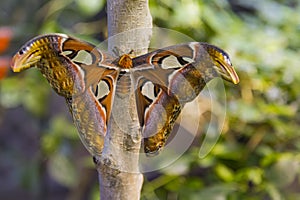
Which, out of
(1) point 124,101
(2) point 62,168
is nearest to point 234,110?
(2) point 62,168

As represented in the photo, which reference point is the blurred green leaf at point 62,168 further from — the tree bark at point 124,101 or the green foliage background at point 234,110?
the tree bark at point 124,101

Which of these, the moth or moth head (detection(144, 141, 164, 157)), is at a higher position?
the moth

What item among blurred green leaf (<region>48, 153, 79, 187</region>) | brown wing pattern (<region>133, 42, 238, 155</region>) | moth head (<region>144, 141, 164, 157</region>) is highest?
brown wing pattern (<region>133, 42, 238, 155</region>)

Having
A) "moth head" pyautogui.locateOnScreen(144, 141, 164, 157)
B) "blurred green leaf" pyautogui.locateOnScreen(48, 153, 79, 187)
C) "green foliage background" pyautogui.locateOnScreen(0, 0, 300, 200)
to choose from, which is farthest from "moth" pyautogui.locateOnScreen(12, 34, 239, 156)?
"blurred green leaf" pyautogui.locateOnScreen(48, 153, 79, 187)

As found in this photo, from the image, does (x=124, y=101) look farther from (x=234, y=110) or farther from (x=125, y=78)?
(x=234, y=110)

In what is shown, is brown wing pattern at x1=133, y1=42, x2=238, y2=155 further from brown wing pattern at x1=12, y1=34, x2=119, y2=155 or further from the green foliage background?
the green foliage background

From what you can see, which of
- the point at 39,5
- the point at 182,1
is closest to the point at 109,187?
the point at 182,1

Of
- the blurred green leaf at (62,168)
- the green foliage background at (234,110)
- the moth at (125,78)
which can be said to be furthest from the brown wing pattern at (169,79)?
the blurred green leaf at (62,168)
